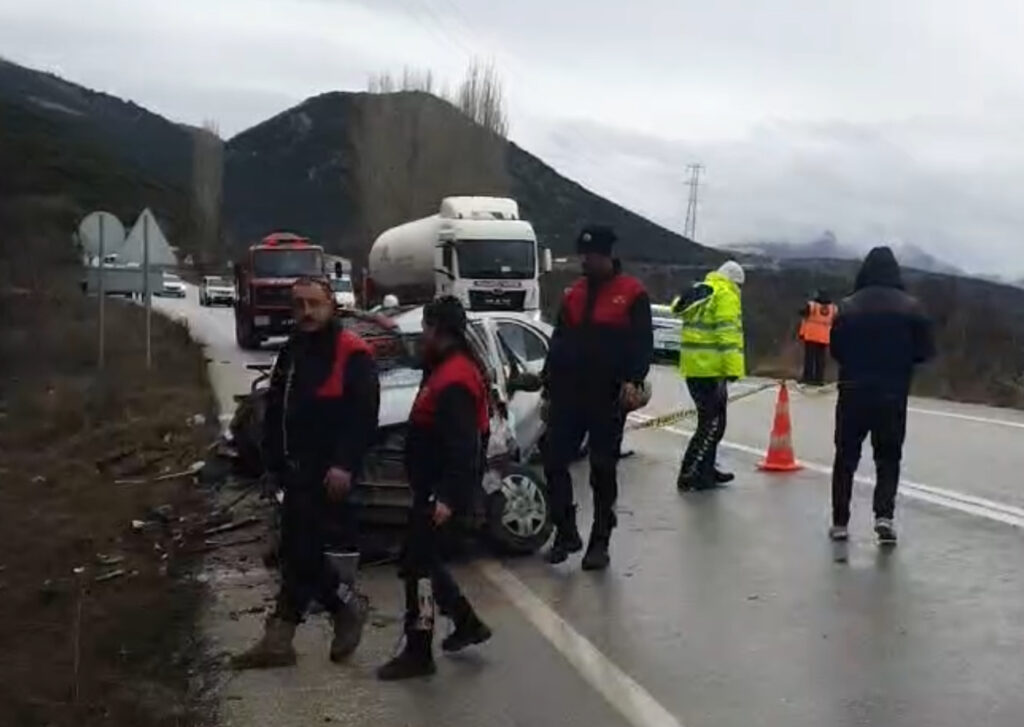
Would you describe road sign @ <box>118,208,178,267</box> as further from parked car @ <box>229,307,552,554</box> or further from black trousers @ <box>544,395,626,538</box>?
black trousers @ <box>544,395,626,538</box>

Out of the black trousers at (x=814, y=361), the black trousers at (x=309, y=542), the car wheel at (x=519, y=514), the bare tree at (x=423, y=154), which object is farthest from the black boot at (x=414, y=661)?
the bare tree at (x=423, y=154)

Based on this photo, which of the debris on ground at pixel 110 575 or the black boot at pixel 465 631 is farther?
the debris on ground at pixel 110 575

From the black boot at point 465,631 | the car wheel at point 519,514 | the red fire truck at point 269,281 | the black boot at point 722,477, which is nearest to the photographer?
the black boot at point 465,631

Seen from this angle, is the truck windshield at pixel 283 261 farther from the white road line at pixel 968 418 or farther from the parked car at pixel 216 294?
the parked car at pixel 216 294

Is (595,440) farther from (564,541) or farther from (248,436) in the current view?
(248,436)

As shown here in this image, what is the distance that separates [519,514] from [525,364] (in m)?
3.83

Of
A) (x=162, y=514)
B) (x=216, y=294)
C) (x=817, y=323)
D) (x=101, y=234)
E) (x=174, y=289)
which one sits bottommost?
(x=174, y=289)

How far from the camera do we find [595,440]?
9.30 meters

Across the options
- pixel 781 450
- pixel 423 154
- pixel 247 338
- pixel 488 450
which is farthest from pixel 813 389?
pixel 423 154

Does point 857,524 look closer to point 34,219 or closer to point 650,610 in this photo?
point 650,610

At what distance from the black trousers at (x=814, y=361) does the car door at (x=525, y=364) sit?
11952 millimetres

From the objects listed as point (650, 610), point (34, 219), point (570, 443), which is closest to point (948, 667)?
point (650, 610)

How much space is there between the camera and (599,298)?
931cm

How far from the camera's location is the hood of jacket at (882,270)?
33.0 feet
